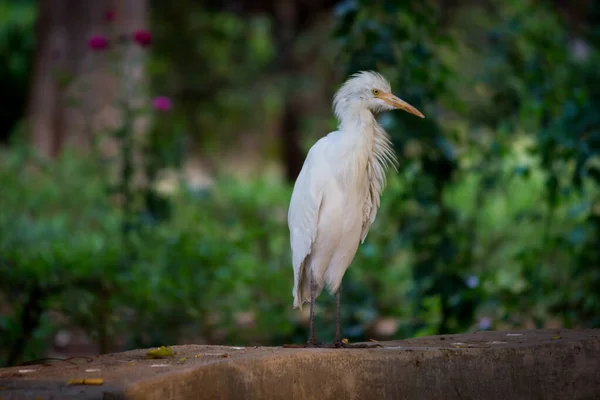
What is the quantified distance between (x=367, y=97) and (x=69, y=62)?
7.20 m

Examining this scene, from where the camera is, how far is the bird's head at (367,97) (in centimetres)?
428

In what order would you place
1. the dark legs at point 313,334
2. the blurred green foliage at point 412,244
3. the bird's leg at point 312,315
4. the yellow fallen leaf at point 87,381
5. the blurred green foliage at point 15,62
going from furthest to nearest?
the blurred green foliage at point 15,62 < the blurred green foliage at point 412,244 < the bird's leg at point 312,315 < the dark legs at point 313,334 < the yellow fallen leaf at point 87,381

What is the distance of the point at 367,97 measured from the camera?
4.29 m

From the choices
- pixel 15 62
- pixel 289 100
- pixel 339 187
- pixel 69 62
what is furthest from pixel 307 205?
pixel 15 62

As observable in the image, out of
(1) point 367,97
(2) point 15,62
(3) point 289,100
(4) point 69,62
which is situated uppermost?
(2) point 15,62

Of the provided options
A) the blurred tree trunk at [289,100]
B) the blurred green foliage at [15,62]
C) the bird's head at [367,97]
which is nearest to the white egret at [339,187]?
the bird's head at [367,97]

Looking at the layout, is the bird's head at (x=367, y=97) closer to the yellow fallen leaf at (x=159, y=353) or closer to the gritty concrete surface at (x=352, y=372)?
the gritty concrete surface at (x=352, y=372)

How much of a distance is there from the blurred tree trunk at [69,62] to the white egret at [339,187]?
20.5ft

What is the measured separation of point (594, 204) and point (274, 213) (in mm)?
4297

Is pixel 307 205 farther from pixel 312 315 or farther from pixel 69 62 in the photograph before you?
pixel 69 62

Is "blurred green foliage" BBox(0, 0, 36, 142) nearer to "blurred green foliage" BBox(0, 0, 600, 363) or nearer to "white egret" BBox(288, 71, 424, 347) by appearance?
"blurred green foliage" BBox(0, 0, 600, 363)

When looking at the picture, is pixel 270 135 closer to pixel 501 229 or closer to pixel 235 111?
pixel 235 111

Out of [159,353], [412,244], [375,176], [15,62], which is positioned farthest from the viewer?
[15,62]

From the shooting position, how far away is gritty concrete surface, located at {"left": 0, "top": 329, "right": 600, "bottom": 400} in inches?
121
